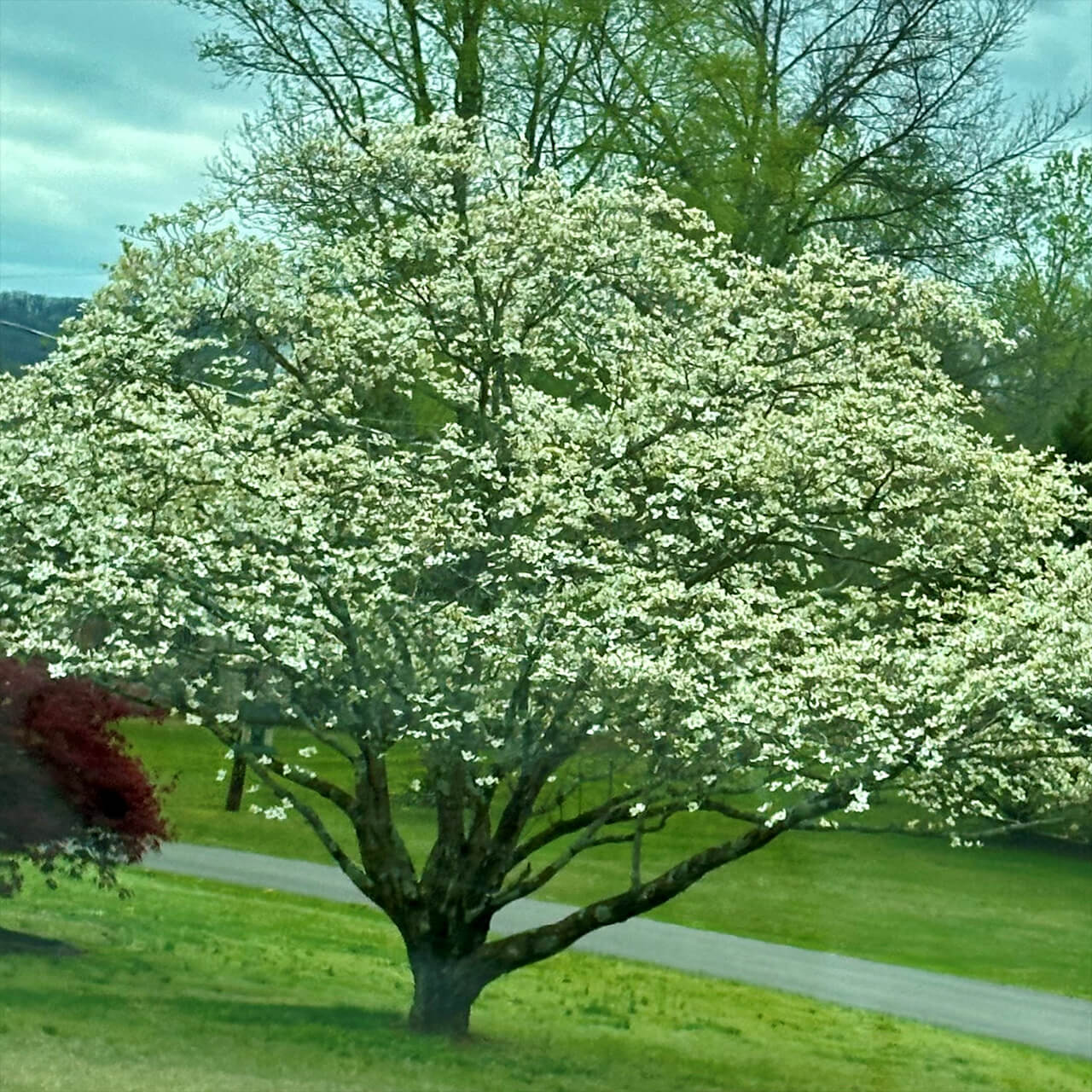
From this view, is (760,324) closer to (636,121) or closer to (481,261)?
(481,261)

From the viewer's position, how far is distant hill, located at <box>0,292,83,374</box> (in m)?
8.85

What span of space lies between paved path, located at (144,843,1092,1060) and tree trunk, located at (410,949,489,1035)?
4109mm

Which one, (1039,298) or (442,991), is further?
(1039,298)

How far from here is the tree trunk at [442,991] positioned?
361 inches

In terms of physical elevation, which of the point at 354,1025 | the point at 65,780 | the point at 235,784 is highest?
the point at 235,784

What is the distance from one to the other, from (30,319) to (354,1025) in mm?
4125

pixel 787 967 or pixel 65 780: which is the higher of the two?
pixel 65 780

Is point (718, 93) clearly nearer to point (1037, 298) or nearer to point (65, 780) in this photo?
point (1037, 298)

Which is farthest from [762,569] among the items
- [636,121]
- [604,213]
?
[636,121]

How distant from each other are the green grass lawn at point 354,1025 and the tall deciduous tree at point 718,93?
5255mm

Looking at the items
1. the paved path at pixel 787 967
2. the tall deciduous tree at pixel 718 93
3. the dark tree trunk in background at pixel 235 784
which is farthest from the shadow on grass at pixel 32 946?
the tall deciduous tree at pixel 718 93

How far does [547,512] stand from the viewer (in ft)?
26.6

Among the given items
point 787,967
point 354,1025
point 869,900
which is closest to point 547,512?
point 354,1025

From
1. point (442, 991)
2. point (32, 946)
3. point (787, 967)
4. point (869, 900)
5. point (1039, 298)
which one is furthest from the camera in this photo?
point (1039, 298)
